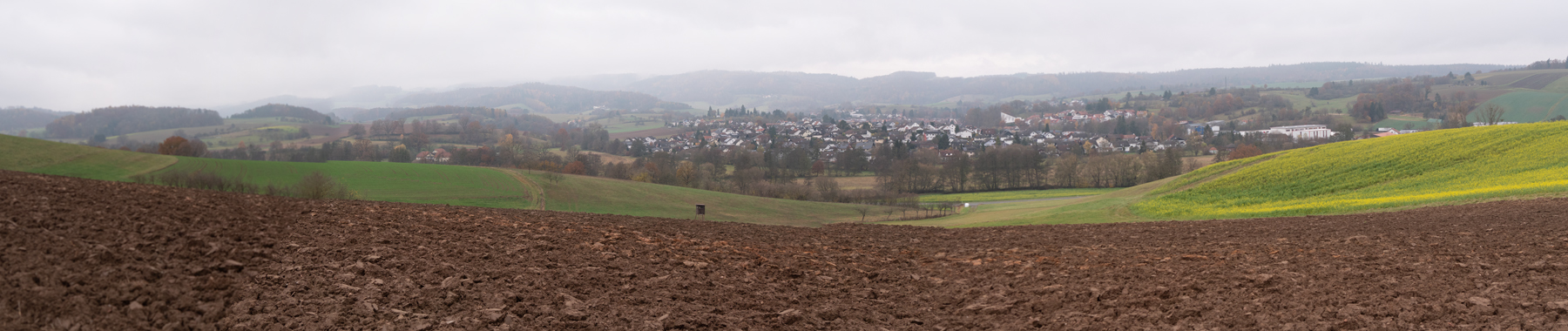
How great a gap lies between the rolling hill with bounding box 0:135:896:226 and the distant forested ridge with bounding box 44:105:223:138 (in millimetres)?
88221

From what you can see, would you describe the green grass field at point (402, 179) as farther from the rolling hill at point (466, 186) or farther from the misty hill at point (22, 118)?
the misty hill at point (22, 118)

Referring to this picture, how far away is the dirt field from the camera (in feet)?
24.1

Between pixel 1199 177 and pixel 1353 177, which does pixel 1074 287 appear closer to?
pixel 1353 177

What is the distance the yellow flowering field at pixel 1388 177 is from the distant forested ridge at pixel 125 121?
146115 mm

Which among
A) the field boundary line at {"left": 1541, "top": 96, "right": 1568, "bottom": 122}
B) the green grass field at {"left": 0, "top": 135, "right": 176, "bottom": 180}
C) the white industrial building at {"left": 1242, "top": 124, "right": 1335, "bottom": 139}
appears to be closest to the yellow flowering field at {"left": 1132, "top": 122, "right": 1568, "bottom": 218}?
the green grass field at {"left": 0, "top": 135, "right": 176, "bottom": 180}

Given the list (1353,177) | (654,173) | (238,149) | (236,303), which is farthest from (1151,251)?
(238,149)

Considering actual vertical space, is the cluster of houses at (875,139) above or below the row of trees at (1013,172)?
above

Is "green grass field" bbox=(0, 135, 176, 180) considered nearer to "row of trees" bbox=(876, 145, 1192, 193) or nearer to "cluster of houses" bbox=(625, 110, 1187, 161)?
"row of trees" bbox=(876, 145, 1192, 193)

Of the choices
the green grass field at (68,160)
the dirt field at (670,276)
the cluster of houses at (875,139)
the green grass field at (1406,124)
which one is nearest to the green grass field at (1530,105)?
the green grass field at (1406,124)

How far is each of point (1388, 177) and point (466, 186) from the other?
175 feet

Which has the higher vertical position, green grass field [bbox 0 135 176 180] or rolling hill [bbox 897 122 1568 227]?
green grass field [bbox 0 135 176 180]

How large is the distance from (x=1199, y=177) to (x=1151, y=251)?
1172 inches

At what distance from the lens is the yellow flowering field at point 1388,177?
23906 mm

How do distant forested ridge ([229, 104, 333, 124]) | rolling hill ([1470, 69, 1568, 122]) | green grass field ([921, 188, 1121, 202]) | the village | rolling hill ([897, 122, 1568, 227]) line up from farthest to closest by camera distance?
distant forested ridge ([229, 104, 333, 124])
rolling hill ([1470, 69, 1568, 122])
the village
green grass field ([921, 188, 1121, 202])
rolling hill ([897, 122, 1568, 227])
